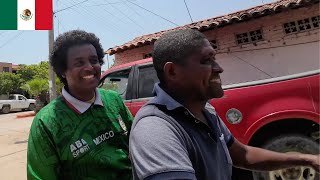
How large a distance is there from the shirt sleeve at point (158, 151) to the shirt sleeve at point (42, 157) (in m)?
0.64

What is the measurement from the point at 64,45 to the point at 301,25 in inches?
325

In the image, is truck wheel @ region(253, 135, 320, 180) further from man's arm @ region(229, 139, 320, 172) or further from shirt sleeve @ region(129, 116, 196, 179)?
shirt sleeve @ region(129, 116, 196, 179)

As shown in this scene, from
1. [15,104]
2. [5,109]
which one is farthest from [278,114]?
[15,104]

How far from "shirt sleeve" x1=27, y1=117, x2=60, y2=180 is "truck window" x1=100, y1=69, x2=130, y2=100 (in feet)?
9.62

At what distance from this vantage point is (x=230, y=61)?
9.99m

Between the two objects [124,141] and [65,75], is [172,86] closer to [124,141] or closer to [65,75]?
[124,141]

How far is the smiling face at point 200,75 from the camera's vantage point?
123 centimetres

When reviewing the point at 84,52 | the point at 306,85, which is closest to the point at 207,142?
the point at 84,52

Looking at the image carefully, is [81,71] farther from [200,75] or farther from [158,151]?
[158,151]

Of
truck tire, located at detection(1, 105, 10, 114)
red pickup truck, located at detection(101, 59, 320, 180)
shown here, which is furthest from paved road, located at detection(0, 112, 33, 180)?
truck tire, located at detection(1, 105, 10, 114)

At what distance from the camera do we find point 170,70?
1.24m

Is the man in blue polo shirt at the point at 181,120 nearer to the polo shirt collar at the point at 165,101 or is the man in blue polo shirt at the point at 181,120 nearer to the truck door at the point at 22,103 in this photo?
the polo shirt collar at the point at 165,101

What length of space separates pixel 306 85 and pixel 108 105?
7.28 feet

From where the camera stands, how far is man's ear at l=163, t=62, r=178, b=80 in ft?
4.05
